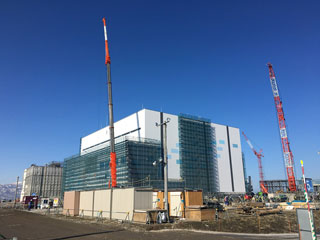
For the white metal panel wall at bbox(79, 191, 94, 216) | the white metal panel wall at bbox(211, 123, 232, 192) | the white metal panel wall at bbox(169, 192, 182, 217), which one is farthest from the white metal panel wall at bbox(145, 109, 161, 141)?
the white metal panel wall at bbox(169, 192, 182, 217)

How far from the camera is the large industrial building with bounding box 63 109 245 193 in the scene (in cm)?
6512

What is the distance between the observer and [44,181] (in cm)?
11556

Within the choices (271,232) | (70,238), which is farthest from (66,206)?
(271,232)

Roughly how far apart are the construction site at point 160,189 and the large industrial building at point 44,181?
1.40ft

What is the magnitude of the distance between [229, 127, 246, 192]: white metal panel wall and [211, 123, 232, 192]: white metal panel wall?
8.56ft

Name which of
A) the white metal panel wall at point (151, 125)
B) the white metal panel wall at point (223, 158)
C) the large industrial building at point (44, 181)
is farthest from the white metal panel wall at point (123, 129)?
the large industrial building at point (44, 181)

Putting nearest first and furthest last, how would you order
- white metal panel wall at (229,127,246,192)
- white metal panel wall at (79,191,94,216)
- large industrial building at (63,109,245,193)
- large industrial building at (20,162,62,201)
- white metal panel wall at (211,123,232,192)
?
1. white metal panel wall at (79,191,94,216)
2. large industrial building at (63,109,245,193)
3. white metal panel wall at (211,123,232,192)
4. white metal panel wall at (229,127,246,192)
5. large industrial building at (20,162,62,201)

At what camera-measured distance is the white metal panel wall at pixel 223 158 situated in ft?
263

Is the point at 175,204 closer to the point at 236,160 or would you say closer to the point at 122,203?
the point at 122,203

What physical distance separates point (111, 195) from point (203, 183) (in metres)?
50.1

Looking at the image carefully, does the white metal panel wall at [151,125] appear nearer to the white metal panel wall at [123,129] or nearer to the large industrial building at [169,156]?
the large industrial building at [169,156]

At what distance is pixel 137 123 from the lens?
6875 cm

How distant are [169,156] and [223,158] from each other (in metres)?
22.5

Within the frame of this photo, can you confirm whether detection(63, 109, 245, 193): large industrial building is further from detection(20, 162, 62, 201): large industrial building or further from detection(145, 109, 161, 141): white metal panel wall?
detection(20, 162, 62, 201): large industrial building
